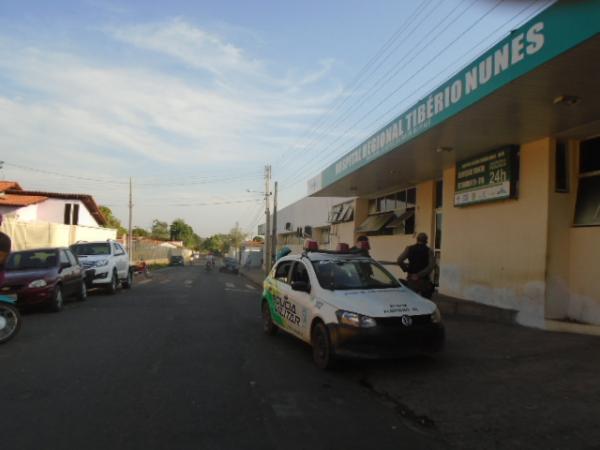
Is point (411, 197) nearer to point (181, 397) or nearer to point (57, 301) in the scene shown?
point (57, 301)

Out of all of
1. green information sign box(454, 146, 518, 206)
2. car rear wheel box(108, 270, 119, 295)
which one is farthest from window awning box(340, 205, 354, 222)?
car rear wheel box(108, 270, 119, 295)

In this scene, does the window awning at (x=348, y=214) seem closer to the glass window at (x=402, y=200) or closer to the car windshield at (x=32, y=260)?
the glass window at (x=402, y=200)

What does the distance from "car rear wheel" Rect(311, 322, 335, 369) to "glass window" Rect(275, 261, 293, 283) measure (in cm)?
177

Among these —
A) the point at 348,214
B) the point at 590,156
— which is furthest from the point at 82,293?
the point at 590,156

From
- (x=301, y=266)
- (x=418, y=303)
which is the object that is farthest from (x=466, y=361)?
(x=301, y=266)

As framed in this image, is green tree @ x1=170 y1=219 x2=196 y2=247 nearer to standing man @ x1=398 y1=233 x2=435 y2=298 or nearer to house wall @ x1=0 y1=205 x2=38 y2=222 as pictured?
house wall @ x1=0 y1=205 x2=38 y2=222

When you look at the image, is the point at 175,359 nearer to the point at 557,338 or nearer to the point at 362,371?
the point at 362,371

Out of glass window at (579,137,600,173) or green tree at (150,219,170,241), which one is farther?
green tree at (150,219,170,241)

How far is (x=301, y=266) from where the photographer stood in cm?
804

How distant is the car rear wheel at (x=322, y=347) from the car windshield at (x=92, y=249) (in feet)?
40.0

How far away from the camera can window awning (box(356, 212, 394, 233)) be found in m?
18.5

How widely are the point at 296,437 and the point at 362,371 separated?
257 cm

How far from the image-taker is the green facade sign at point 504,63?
18.1ft

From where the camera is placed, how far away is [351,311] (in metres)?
6.35
